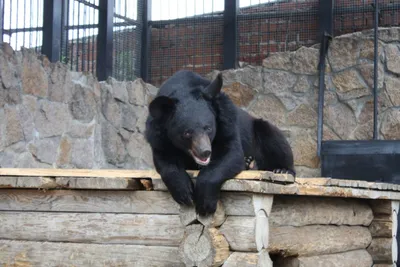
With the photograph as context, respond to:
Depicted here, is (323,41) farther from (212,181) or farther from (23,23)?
(212,181)

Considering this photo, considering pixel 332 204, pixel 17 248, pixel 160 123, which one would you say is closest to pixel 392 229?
pixel 332 204

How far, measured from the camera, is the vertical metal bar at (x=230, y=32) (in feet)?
27.1

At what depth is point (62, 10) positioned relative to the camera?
6758 mm

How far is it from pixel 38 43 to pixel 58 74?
320 mm

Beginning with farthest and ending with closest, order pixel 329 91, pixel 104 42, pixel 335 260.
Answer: pixel 329 91, pixel 104 42, pixel 335 260

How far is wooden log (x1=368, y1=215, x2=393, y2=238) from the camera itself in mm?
5773

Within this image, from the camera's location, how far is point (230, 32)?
8281 millimetres

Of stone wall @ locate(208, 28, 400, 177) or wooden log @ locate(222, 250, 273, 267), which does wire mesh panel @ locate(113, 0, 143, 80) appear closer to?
stone wall @ locate(208, 28, 400, 177)

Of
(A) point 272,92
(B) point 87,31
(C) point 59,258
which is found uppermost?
(B) point 87,31

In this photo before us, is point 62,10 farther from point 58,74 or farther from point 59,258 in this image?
point 59,258

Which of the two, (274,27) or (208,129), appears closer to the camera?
(208,129)

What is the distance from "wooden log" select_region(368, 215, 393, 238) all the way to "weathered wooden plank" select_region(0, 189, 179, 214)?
238 centimetres

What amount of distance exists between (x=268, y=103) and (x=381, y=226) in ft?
8.95

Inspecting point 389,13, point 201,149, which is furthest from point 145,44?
point 201,149
